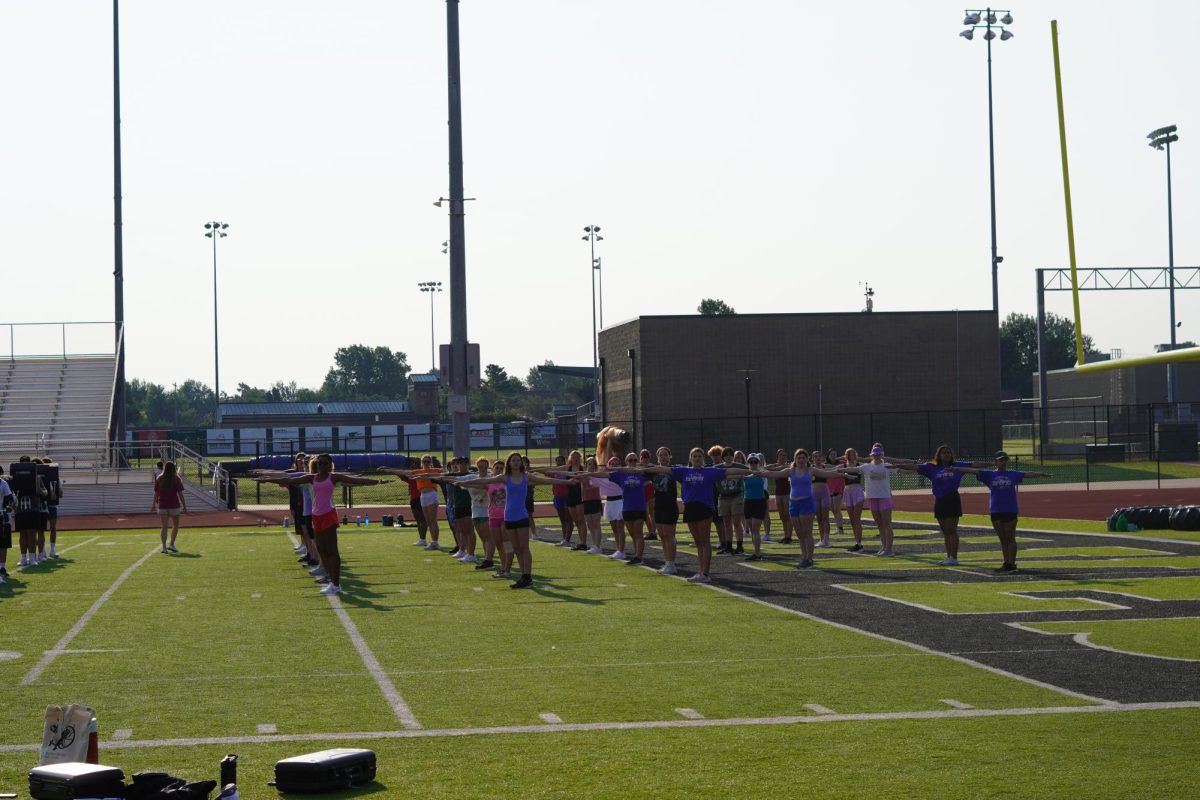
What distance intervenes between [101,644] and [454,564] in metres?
9.31

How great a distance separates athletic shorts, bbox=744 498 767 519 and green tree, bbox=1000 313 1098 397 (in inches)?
4569

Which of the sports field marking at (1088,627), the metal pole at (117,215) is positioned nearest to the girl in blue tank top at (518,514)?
the sports field marking at (1088,627)

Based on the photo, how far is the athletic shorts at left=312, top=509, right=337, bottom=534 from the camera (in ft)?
59.3

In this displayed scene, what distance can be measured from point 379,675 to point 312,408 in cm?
12685

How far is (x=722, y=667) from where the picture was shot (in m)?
12.1

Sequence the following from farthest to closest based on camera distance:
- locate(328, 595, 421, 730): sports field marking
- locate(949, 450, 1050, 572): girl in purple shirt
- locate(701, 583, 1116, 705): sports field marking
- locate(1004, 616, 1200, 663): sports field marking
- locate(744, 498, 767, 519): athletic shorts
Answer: locate(744, 498, 767, 519): athletic shorts < locate(949, 450, 1050, 572): girl in purple shirt < locate(1004, 616, 1200, 663): sports field marking < locate(701, 583, 1116, 705): sports field marking < locate(328, 595, 421, 730): sports field marking

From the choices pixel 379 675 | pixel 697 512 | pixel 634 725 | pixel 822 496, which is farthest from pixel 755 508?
pixel 634 725

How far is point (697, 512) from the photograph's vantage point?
62.3 ft

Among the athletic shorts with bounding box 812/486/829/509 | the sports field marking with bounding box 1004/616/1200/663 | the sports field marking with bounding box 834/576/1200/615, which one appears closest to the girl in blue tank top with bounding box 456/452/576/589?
the sports field marking with bounding box 834/576/1200/615

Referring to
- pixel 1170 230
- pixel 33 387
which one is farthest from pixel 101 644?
pixel 1170 230

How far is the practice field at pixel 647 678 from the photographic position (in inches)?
329

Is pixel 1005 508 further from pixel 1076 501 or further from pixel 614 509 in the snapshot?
pixel 1076 501

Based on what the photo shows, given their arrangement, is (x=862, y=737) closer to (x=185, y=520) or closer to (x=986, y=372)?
(x=185, y=520)

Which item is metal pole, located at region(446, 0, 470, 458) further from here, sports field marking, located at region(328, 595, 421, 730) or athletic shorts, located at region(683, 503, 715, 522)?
sports field marking, located at region(328, 595, 421, 730)
